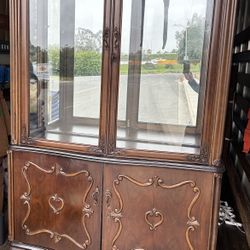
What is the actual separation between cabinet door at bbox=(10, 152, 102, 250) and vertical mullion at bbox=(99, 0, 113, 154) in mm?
171

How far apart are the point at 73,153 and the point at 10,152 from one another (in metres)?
0.42

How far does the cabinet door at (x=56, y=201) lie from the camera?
185cm

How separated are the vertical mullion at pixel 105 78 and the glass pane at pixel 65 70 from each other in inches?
2.2

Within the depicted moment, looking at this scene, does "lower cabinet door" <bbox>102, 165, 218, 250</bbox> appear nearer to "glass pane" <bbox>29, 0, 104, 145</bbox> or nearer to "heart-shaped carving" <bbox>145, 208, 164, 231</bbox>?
"heart-shaped carving" <bbox>145, 208, 164, 231</bbox>

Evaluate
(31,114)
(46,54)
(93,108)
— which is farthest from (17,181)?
(46,54)


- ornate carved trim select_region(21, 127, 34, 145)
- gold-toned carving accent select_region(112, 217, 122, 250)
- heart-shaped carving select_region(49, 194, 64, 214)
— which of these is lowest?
gold-toned carving accent select_region(112, 217, 122, 250)

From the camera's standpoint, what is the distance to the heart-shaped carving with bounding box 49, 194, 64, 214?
1.91 m

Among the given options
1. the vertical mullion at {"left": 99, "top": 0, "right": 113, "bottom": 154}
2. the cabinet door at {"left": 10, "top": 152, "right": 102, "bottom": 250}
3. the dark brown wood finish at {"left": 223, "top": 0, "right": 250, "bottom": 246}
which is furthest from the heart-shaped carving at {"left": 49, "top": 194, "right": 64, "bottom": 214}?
the dark brown wood finish at {"left": 223, "top": 0, "right": 250, "bottom": 246}

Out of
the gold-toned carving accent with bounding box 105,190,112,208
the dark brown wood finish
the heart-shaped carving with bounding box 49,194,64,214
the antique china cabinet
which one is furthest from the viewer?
the dark brown wood finish

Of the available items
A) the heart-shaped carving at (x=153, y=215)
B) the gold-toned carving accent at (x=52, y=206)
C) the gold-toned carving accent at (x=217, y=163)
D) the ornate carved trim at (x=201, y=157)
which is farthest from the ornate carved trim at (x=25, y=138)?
the gold-toned carving accent at (x=217, y=163)

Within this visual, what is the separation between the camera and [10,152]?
6.41 feet

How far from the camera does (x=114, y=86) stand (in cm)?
174

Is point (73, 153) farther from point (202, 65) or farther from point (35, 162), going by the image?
point (202, 65)

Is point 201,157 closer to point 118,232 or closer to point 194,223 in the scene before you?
point 194,223
